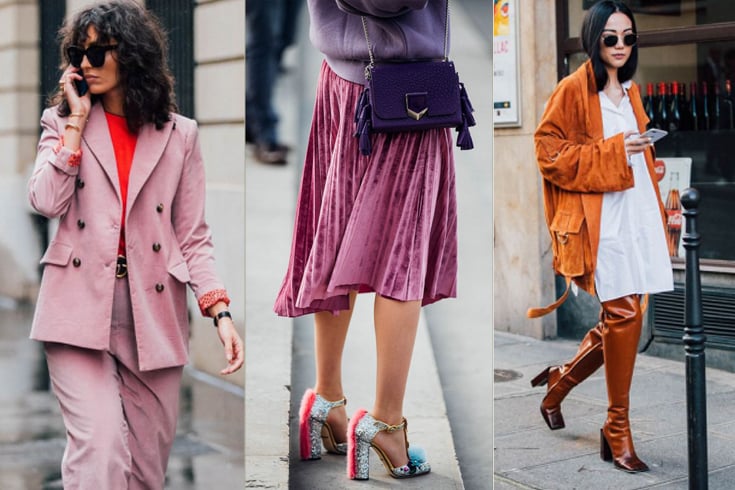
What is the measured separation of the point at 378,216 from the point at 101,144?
1.14 m

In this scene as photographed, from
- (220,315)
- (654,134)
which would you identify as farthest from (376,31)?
(654,134)

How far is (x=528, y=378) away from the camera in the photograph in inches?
293

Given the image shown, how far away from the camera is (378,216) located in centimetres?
428

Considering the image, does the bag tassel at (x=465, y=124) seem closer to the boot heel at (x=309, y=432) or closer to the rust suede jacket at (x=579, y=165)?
the boot heel at (x=309, y=432)

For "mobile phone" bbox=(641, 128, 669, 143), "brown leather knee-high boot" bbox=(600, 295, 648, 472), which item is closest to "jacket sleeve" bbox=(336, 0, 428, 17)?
"mobile phone" bbox=(641, 128, 669, 143)

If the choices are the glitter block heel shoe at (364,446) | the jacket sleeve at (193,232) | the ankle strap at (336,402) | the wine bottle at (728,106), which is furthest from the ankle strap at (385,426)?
the wine bottle at (728,106)

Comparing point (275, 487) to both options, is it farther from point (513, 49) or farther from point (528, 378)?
point (513, 49)

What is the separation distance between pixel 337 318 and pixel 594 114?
1.76 metres

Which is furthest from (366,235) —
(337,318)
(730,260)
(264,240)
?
(730,260)

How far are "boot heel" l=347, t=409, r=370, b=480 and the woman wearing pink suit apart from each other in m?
0.78

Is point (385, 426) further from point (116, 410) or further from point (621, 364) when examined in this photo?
point (621, 364)

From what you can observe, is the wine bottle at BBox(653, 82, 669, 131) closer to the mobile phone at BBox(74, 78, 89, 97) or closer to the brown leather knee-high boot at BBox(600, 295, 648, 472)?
the brown leather knee-high boot at BBox(600, 295, 648, 472)

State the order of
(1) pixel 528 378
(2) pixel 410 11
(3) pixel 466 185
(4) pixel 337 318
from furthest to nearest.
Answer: (1) pixel 528 378 < (3) pixel 466 185 < (4) pixel 337 318 < (2) pixel 410 11

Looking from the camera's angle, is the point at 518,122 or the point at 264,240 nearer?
the point at 264,240
